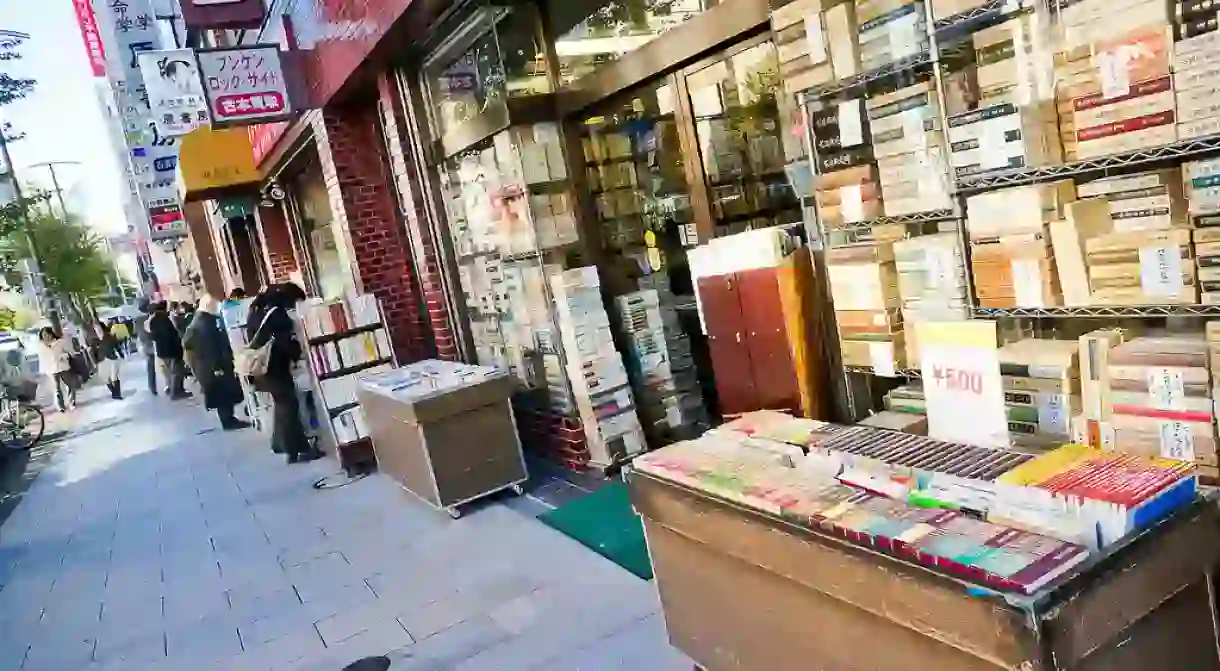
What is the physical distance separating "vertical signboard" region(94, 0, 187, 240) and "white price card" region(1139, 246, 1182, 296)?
8.74m

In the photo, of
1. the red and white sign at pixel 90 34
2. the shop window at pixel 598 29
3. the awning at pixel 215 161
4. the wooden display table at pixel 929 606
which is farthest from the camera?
the red and white sign at pixel 90 34

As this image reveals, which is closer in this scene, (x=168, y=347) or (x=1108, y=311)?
(x=1108, y=311)

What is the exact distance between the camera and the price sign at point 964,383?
262cm

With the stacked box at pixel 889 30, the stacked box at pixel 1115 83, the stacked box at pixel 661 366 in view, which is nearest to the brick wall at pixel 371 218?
the stacked box at pixel 661 366

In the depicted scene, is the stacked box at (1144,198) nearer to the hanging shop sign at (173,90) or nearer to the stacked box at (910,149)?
the stacked box at (910,149)

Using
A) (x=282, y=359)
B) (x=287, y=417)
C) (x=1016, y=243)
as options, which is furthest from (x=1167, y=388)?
(x=287, y=417)

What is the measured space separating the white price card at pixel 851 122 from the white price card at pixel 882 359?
2.72 ft

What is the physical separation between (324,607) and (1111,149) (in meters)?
4.17

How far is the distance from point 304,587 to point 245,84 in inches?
164

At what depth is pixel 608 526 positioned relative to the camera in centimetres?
471

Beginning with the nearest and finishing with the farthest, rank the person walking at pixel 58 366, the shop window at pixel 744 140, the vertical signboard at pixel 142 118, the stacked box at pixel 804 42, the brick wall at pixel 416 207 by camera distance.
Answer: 1. the stacked box at pixel 804 42
2. the shop window at pixel 744 140
3. the brick wall at pixel 416 207
4. the vertical signboard at pixel 142 118
5. the person walking at pixel 58 366

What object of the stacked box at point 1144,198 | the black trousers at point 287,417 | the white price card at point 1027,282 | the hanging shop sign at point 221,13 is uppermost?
the hanging shop sign at point 221,13

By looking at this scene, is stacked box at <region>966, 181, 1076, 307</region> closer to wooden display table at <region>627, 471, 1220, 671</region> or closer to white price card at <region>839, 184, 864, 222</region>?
white price card at <region>839, 184, 864, 222</region>

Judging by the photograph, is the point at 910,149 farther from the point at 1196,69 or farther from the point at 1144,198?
the point at 1196,69
